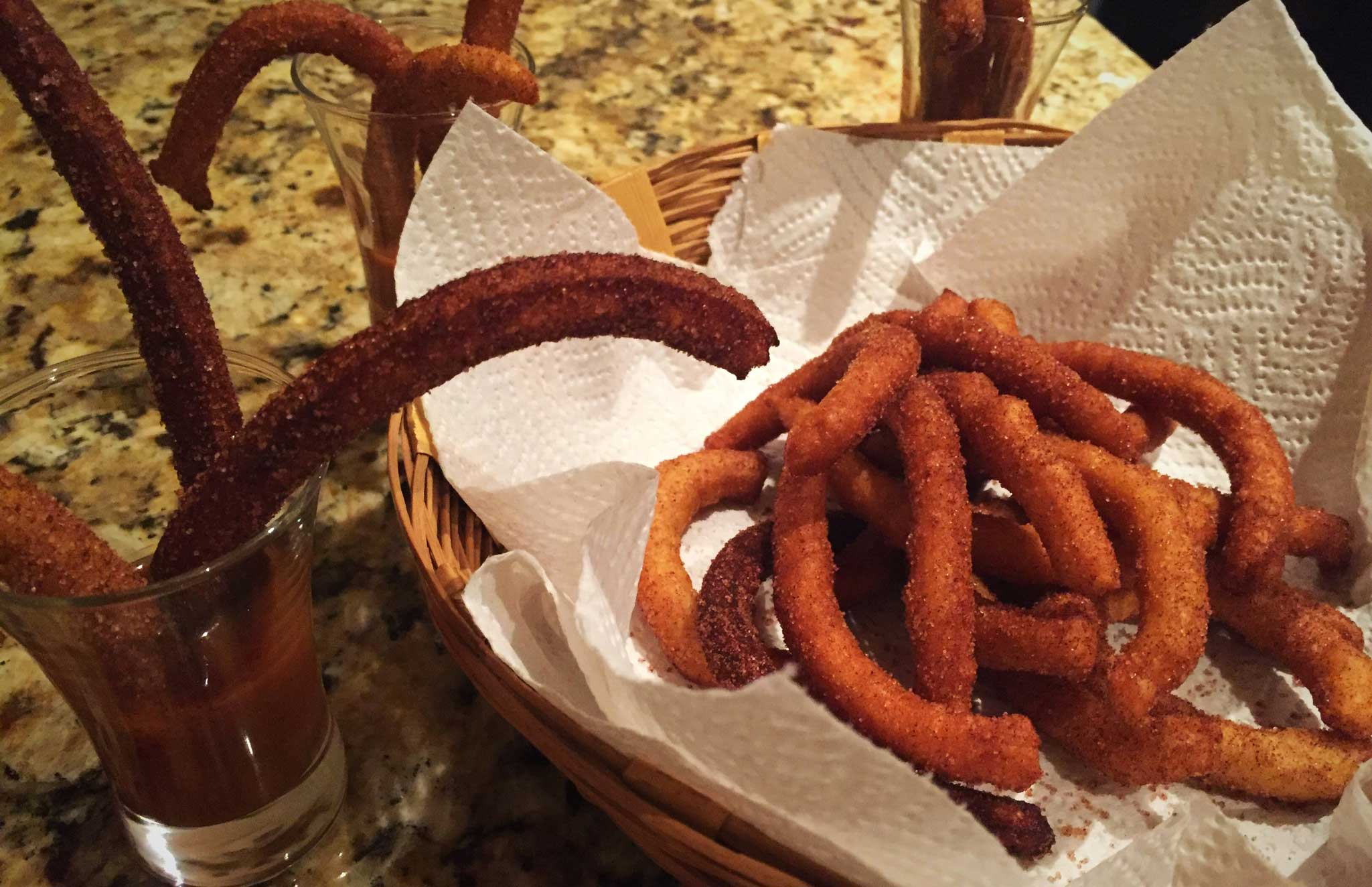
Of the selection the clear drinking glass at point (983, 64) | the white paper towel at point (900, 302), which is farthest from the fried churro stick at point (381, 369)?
the clear drinking glass at point (983, 64)

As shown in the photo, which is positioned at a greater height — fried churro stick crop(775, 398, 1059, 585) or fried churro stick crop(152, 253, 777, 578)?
fried churro stick crop(152, 253, 777, 578)

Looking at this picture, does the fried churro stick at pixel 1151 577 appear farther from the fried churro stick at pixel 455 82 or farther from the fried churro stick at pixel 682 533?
the fried churro stick at pixel 455 82

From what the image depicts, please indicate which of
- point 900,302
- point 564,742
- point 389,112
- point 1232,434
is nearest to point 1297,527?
point 1232,434

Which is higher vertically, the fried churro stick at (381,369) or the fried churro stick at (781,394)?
the fried churro stick at (381,369)

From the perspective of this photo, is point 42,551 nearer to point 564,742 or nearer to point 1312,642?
point 564,742

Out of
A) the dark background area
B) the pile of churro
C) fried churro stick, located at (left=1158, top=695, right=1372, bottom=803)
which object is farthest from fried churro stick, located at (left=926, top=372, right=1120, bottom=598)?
the dark background area

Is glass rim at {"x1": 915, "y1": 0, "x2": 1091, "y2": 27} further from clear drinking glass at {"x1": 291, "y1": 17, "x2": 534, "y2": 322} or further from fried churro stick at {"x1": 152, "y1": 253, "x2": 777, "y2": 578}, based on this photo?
fried churro stick at {"x1": 152, "y1": 253, "x2": 777, "y2": 578}
